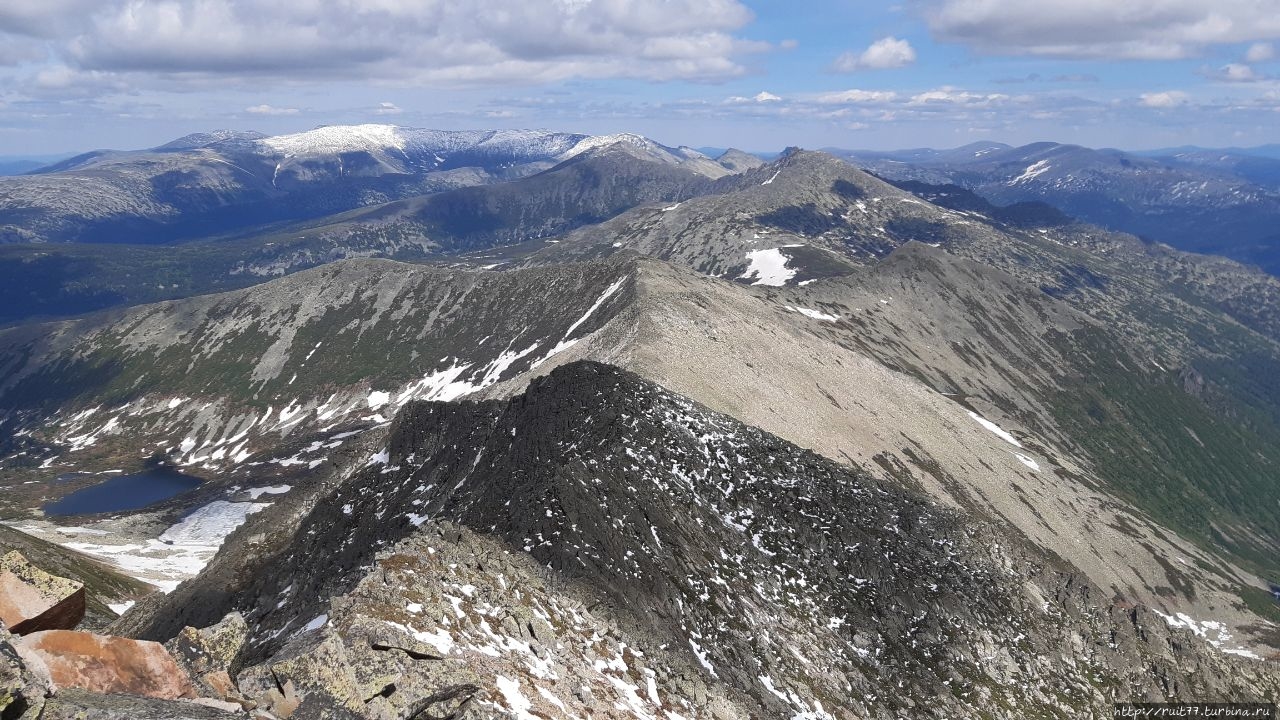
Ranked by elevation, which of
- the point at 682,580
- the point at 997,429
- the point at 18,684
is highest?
the point at 18,684

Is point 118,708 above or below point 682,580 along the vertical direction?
above

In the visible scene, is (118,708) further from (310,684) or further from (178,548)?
(178,548)

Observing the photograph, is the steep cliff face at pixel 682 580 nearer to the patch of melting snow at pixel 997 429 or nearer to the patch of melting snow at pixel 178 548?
the patch of melting snow at pixel 178 548

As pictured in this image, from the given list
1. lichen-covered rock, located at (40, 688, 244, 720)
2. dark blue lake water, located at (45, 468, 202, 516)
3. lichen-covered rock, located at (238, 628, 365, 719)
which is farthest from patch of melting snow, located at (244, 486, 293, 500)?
lichen-covered rock, located at (40, 688, 244, 720)

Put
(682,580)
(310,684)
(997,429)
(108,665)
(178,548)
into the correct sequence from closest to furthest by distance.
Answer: (108,665) → (310,684) → (682,580) → (178,548) → (997,429)

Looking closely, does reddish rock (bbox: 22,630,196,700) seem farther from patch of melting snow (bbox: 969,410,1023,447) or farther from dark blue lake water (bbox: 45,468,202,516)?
dark blue lake water (bbox: 45,468,202,516)

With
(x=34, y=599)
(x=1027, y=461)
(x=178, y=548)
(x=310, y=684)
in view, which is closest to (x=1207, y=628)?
(x=1027, y=461)

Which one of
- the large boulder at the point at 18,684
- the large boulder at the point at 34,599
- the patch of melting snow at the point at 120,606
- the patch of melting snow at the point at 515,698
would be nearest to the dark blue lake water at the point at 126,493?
the patch of melting snow at the point at 120,606
